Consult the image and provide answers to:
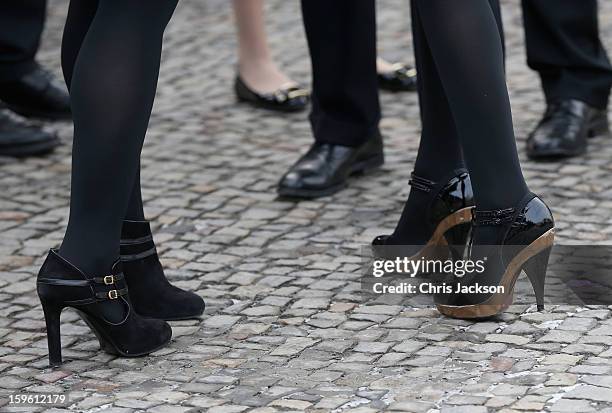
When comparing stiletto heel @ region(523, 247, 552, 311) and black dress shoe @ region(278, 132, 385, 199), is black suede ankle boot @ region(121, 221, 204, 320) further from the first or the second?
black dress shoe @ region(278, 132, 385, 199)

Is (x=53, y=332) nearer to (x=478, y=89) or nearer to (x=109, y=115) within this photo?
(x=109, y=115)

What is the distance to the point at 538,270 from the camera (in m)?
3.20

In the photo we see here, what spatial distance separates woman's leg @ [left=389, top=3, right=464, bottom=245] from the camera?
11.2 ft

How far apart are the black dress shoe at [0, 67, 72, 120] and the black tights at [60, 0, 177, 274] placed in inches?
87.2

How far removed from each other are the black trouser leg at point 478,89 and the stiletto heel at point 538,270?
15 cm

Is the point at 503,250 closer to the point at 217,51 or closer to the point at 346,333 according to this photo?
the point at 346,333

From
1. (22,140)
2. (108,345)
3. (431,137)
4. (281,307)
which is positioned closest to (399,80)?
(22,140)

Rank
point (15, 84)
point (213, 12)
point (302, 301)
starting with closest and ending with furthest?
point (302, 301) → point (15, 84) → point (213, 12)

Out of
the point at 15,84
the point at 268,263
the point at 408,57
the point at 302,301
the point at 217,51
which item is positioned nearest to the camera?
the point at 302,301

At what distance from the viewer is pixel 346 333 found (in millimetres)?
3193

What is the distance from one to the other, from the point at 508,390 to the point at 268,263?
3.56ft

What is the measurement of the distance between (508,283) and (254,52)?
248 cm

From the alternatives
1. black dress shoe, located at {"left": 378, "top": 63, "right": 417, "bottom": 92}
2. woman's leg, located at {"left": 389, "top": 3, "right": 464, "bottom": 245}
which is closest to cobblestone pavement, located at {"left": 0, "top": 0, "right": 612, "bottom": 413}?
black dress shoe, located at {"left": 378, "top": 63, "right": 417, "bottom": 92}

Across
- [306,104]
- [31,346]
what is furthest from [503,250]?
[306,104]
